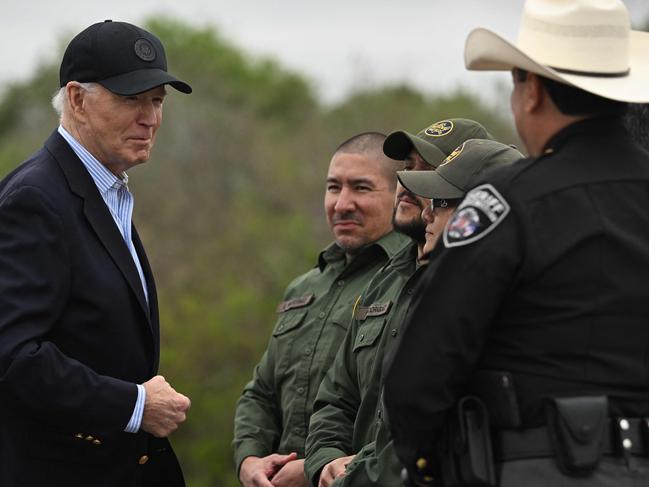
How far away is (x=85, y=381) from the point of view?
3740 millimetres

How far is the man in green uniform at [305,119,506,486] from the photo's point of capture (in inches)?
163

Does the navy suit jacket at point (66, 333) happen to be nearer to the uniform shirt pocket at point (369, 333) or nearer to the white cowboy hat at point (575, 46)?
the uniform shirt pocket at point (369, 333)

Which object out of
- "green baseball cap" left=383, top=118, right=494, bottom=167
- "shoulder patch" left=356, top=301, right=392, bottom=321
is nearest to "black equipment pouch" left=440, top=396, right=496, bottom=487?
"shoulder patch" left=356, top=301, right=392, bottom=321

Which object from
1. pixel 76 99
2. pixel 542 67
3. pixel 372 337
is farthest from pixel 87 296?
pixel 542 67

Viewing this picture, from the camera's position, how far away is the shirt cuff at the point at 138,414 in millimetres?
3852

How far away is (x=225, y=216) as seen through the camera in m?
21.9

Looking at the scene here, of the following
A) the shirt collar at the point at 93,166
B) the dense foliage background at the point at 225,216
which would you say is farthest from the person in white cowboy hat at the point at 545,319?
the dense foliage background at the point at 225,216

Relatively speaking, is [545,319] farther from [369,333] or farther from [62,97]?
[62,97]

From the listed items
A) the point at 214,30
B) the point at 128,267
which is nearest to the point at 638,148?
the point at 128,267

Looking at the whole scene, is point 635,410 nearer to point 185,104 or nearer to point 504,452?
point 504,452

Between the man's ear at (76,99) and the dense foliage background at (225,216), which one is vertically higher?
the man's ear at (76,99)

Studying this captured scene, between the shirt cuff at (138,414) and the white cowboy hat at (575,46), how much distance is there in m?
A: 1.63

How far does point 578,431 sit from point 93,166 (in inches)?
83.7

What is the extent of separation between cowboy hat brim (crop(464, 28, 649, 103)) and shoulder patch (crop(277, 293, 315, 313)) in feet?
7.15
